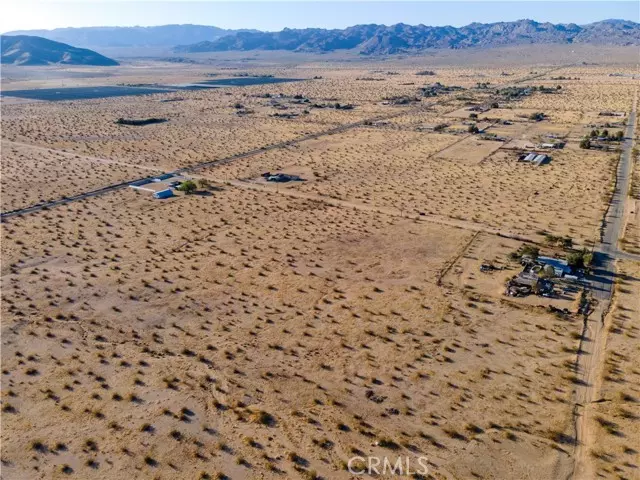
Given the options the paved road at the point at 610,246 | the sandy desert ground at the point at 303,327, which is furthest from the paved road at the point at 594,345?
the sandy desert ground at the point at 303,327

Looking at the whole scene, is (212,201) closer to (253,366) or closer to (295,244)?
(295,244)
